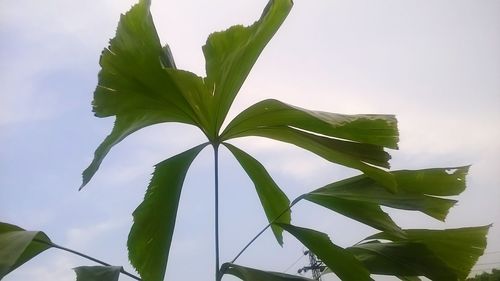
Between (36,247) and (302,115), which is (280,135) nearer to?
(302,115)

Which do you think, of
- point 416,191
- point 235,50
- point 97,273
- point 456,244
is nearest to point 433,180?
point 416,191

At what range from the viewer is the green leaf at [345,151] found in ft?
4.30

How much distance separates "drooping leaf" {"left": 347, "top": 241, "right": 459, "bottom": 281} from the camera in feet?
4.71

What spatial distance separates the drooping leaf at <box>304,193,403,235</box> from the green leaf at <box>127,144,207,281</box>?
1.58 ft

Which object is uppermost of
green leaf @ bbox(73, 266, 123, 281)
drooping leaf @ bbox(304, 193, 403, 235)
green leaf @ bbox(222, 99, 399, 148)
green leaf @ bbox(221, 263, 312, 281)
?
green leaf @ bbox(222, 99, 399, 148)

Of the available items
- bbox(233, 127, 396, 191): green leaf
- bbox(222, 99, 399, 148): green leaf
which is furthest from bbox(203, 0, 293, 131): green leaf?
bbox(233, 127, 396, 191): green leaf

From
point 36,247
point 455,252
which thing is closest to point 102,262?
point 36,247

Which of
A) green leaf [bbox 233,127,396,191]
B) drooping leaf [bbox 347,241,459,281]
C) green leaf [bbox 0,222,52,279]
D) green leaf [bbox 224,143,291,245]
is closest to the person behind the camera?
green leaf [bbox 0,222,52,279]

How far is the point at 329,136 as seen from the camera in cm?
140

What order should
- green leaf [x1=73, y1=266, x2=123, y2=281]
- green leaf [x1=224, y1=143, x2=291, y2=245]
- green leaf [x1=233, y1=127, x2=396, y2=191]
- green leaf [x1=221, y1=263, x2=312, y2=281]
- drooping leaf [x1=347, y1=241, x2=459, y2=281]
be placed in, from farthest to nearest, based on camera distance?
green leaf [x1=224, y1=143, x2=291, y2=245] → drooping leaf [x1=347, y1=241, x2=459, y2=281] → green leaf [x1=233, y1=127, x2=396, y2=191] → green leaf [x1=221, y1=263, x2=312, y2=281] → green leaf [x1=73, y1=266, x2=123, y2=281]

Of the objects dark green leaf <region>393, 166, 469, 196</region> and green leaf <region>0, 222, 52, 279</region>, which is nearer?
green leaf <region>0, 222, 52, 279</region>

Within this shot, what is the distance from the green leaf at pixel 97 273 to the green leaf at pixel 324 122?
61 centimetres

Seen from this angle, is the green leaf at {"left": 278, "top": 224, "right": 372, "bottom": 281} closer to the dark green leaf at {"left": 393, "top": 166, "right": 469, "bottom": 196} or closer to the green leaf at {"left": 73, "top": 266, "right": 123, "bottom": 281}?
the dark green leaf at {"left": 393, "top": 166, "right": 469, "bottom": 196}

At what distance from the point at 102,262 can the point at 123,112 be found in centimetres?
46
